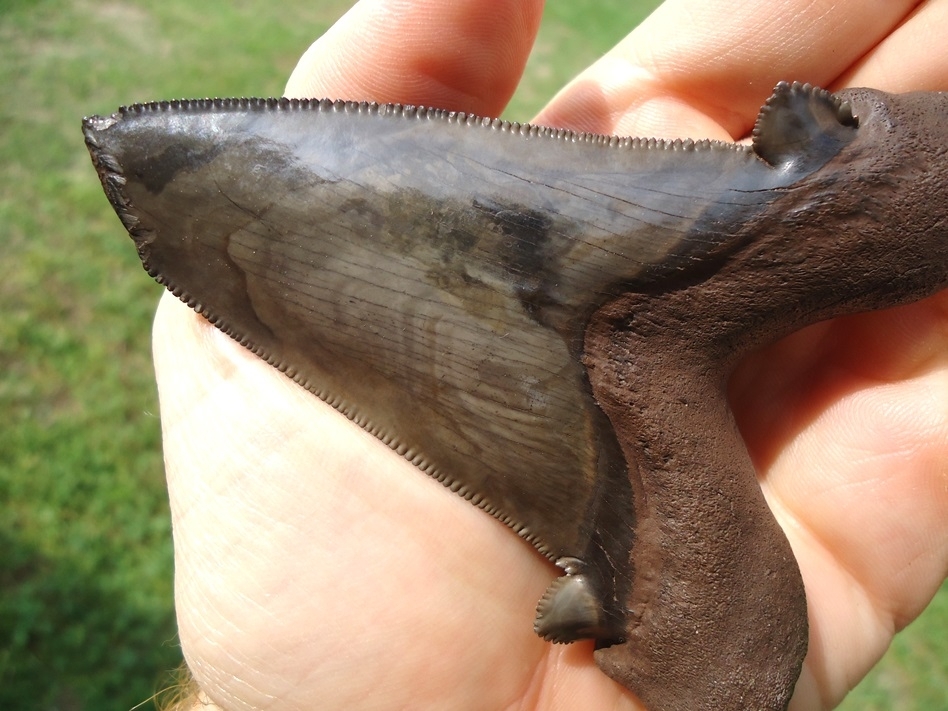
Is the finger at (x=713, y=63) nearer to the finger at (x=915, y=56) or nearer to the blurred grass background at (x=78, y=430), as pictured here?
the finger at (x=915, y=56)

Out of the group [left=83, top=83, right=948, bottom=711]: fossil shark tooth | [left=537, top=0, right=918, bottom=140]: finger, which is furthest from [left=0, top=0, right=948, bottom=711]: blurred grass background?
[left=537, top=0, right=918, bottom=140]: finger

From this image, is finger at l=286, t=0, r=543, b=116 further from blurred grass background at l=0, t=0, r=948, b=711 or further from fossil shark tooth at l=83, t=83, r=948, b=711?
blurred grass background at l=0, t=0, r=948, b=711

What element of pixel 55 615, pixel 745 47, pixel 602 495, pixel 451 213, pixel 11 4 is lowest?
pixel 55 615

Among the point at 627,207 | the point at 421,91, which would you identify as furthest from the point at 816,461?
the point at 421,91

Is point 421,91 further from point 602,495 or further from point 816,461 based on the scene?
point 816,461

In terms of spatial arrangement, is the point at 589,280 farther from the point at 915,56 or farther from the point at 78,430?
the point at 78,430

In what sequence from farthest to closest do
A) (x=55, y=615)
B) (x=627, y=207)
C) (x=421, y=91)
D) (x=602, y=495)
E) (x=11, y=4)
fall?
(x=11, y=4) < (x=55, y=615) < (x=421, y=91) < (x=602, y=495) < (x=627, y=207)
